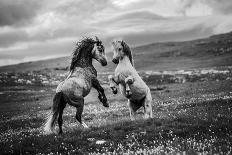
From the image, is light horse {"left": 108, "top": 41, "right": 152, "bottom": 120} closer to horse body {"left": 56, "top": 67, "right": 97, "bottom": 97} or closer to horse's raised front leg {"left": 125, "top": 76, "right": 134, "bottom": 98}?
horse's raised front leg {"left": 125, "top": 76, "right": 134, "bottom": 98}

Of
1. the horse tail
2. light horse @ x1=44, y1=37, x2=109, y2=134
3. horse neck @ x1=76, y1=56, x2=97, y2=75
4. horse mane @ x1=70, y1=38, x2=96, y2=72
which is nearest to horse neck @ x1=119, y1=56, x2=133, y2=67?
light horse @ x1=44, y1=37, x2=109, y2=134

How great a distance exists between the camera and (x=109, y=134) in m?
11.6

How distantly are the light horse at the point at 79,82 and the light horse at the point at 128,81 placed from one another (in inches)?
31.0

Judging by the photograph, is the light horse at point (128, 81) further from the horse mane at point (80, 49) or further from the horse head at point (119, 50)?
the horse mane at point (80, 49)

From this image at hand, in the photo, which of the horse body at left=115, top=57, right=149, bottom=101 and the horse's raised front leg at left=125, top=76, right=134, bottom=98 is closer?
the horse's raised front leg at left=125, top=76, right=134, bottom=98

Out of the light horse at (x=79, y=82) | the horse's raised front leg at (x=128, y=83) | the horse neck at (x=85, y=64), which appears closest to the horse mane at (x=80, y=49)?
the light horse at (x=79, y=82)


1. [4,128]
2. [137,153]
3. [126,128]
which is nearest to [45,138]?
[126,128]

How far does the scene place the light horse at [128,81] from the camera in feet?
45.3

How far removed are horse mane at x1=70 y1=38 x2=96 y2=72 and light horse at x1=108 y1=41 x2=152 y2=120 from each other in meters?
1.31

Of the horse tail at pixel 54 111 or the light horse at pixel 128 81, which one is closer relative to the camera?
the horse tail at pixel 54 111

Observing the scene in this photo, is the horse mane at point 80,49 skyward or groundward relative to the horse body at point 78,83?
skyward

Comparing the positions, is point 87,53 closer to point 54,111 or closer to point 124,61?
point 124,61

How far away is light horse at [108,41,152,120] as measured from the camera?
45.3 feet

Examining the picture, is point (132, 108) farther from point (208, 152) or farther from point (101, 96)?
point (208, 152)
